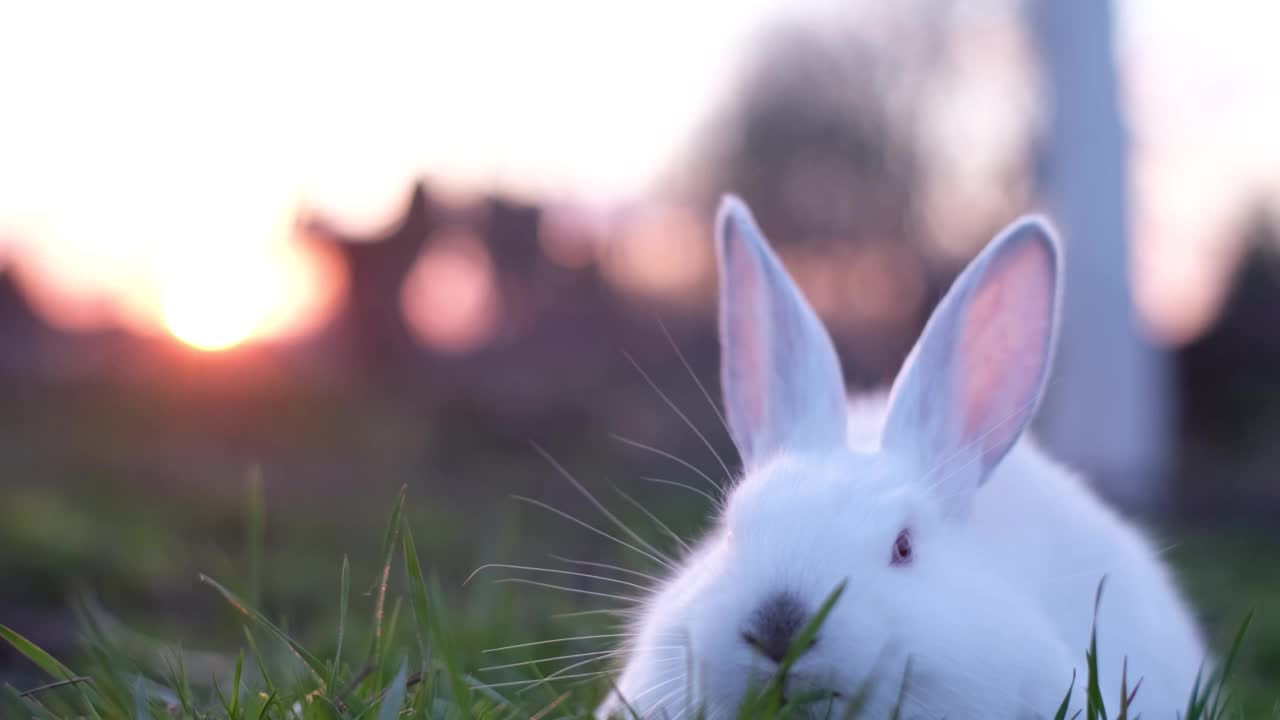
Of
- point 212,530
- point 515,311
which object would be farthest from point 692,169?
point 212,530

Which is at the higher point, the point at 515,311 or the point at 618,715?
the point at 618,715

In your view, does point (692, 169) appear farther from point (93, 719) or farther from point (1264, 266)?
point (93, 719)

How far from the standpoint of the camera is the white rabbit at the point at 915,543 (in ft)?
7.20

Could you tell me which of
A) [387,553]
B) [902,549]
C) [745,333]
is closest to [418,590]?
[387,553]

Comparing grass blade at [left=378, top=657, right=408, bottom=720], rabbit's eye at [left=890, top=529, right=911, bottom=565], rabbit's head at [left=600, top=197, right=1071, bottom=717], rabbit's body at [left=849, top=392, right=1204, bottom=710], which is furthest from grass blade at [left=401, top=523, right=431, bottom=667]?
rabbit's body at [left=849, top=392, right=1204, bottom=710]

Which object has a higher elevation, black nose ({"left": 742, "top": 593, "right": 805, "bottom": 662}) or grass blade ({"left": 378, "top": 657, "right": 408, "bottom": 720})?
black nose ({"left": 742, "top": 593, "right": 805, "bottom": 662})

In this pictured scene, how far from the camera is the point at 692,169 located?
626 inches

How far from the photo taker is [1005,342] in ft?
10.2

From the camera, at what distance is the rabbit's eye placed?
2471mm

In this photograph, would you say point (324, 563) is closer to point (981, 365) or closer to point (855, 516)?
point (981, 365)

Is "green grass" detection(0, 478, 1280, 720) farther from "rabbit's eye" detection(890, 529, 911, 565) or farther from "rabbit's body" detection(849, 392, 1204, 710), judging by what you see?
"rabbit's eye" detection(890, 529, 911, 565)

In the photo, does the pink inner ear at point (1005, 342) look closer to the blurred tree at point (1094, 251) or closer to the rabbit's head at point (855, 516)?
the rabbit's head at point (855, 516)

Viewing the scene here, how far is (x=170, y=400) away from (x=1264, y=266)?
14340 mm

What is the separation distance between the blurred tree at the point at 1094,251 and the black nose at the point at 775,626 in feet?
28.3
